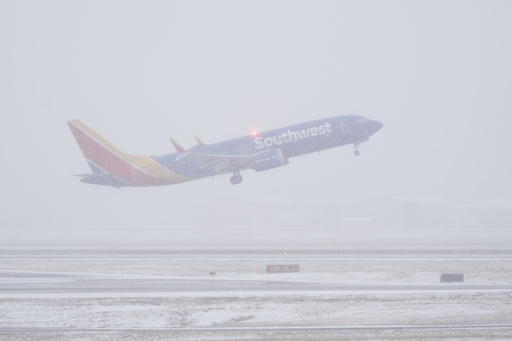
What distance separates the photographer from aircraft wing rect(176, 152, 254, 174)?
164 ft

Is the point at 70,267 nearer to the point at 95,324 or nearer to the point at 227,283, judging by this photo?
the point at 227,283

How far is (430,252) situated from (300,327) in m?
31.5

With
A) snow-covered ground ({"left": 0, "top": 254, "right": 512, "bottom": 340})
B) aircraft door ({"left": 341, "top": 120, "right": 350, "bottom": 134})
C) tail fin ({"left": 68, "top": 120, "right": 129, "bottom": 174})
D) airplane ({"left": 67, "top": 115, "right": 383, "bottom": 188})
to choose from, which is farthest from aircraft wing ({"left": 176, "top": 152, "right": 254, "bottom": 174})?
snow-covered ground ({"left": 0, "top": 254, "right": 512, "bottom": 340})

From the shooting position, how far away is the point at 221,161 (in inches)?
1998

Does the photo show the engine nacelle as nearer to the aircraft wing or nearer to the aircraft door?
the aircraft wing

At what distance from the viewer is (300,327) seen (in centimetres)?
2233

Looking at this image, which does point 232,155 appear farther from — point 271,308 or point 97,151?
point 271,308

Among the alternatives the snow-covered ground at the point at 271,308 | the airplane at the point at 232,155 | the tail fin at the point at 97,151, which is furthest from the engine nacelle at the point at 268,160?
the tail fin at the point at 97,151

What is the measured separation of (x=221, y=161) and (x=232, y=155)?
117 cm

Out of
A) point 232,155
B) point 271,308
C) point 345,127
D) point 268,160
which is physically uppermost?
point 345,127

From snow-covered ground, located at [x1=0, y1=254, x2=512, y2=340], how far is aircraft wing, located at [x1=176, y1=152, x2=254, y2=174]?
43.0ft

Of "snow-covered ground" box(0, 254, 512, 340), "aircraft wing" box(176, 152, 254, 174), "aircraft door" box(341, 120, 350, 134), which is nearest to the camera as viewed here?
"snow-covered ground" box(0, 254, 512, 340)

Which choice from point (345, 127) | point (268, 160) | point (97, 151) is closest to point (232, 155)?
point (268, 160)

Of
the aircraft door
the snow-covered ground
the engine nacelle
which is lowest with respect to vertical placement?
the snow-covered ground
